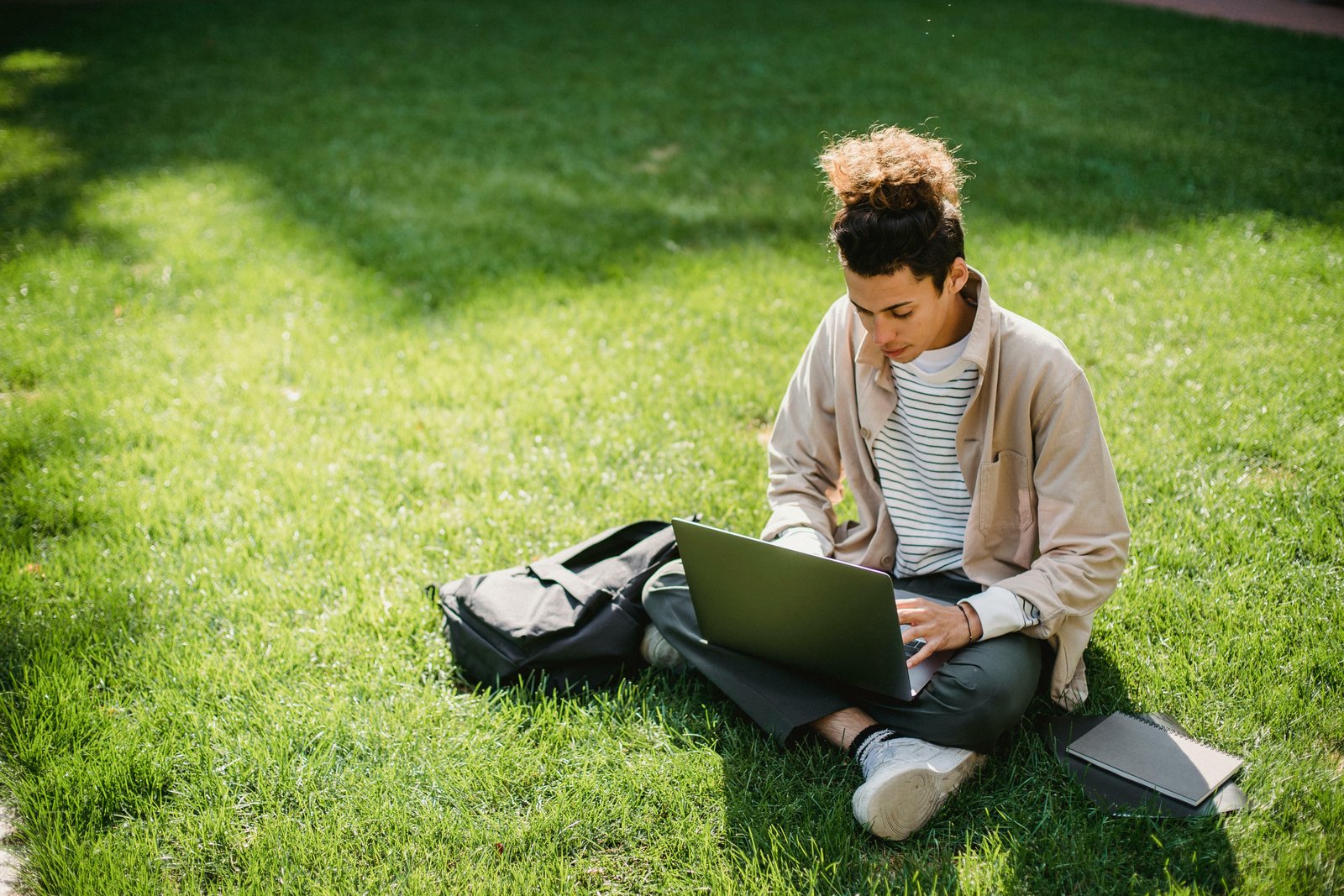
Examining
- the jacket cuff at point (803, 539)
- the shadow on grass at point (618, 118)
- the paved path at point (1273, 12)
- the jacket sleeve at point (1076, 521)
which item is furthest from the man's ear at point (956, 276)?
the paved path at point (1273, 12)

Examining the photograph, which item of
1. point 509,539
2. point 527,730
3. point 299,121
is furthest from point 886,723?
point 299,121

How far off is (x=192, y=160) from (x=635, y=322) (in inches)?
167

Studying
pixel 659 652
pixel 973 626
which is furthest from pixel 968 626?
pixel 659 652

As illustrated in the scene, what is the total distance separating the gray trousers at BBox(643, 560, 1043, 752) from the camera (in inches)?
95.8

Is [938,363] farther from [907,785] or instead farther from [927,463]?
[907,785]

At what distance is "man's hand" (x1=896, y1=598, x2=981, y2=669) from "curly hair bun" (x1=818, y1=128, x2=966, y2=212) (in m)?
0.97

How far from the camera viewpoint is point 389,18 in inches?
464

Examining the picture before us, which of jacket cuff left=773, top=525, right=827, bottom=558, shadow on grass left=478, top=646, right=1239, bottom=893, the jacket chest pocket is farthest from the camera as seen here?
jacket cuff left=773, top=525, right=827, bottom=558

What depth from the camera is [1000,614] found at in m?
2.45

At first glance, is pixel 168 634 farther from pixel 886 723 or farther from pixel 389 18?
pixel 389 18

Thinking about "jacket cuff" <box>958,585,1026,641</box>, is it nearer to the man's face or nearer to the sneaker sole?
the sneaker sole

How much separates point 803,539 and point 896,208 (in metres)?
0.93

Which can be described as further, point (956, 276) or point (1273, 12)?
point (1273, 12)

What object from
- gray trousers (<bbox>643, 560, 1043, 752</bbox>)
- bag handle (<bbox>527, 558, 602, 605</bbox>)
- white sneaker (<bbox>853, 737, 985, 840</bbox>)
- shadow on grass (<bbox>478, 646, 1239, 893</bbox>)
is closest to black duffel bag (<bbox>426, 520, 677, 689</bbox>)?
bag handle (<bbox>527, 558, 602, 605</bbox>)
